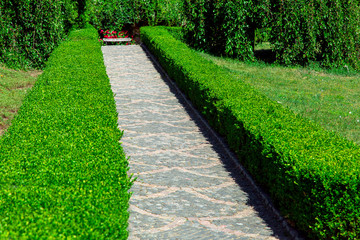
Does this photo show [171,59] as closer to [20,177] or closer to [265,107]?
[265,107]

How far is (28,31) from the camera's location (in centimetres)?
1352

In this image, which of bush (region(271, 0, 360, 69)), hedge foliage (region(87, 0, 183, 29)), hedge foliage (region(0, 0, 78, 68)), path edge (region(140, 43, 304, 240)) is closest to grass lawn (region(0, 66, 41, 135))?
hedge foliage (region(0, 0, 78, 68))

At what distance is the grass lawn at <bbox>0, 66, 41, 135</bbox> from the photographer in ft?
27.7

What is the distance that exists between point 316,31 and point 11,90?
10.4 m

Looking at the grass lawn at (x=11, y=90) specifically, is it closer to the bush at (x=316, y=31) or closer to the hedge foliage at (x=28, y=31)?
the hedge foliage at (x=28, y=31)

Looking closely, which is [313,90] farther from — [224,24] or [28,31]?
[28,31]

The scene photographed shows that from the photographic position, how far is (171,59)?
37.3ft

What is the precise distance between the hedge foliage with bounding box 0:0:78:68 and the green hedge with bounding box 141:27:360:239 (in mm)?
7679

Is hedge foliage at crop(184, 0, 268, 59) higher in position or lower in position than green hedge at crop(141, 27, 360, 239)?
higher

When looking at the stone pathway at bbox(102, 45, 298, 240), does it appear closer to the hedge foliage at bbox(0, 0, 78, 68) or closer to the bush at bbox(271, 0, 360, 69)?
the hedge foliage at bbox(0, 0, 78, 68)

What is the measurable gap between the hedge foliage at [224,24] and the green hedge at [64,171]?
30.7ft

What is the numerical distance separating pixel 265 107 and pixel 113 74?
21.8 feet

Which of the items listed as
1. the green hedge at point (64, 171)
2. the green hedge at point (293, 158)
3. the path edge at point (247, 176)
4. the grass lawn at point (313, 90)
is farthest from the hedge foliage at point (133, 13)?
the green hedge at point (64, 171)

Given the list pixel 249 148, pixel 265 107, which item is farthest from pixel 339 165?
pixel 265 107
